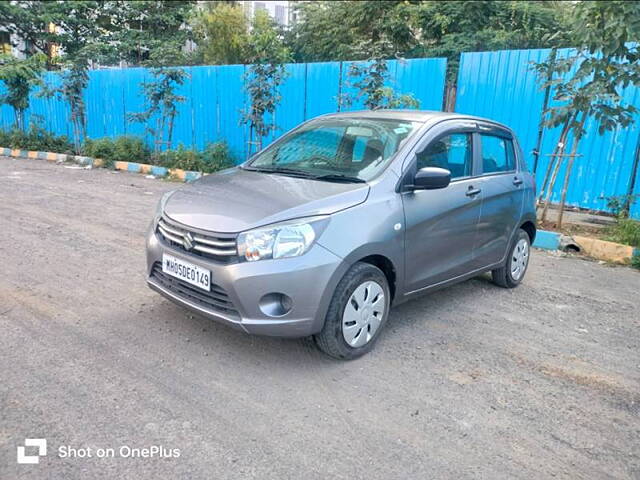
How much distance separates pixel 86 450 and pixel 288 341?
155cm

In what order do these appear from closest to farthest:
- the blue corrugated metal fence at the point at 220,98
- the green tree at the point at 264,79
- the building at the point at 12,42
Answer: the blue corrugated metal fence at the point at 220,98, the green tree at the point at 264,79, the building at the point at 12,42

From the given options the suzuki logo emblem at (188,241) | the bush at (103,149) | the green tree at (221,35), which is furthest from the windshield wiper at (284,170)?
the green tree at (221,35)

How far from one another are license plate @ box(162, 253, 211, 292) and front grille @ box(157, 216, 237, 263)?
0.28ft

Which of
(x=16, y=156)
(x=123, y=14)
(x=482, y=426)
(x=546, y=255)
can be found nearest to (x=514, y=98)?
(x=546, y=255)

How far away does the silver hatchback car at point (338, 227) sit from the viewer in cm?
309

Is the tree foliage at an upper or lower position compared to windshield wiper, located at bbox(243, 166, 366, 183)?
upper

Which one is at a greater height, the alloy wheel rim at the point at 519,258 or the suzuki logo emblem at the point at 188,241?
the suzuki logo emblem at the point at 188,241

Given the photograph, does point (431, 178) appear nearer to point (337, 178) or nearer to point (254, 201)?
point (337, 178)

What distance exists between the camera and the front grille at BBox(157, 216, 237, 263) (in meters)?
3.09

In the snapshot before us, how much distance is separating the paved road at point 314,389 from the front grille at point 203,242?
72cm

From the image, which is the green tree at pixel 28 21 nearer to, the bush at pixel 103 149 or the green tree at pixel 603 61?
the bush at pixel 103 149

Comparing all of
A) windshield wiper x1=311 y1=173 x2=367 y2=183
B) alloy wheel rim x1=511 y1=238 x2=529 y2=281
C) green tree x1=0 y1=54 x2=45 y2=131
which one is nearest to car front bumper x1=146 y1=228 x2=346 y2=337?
windshield wiper x1=311 y1=173 x2=367 y2=183

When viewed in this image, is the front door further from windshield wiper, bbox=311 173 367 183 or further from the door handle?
windshield wiper, bbox=311 173 367 183

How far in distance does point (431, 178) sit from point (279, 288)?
1.40 metres
